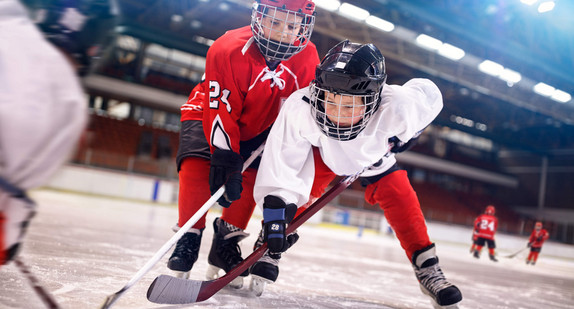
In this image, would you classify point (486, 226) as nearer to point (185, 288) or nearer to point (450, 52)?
point (450, 52)

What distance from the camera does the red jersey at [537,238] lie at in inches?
238

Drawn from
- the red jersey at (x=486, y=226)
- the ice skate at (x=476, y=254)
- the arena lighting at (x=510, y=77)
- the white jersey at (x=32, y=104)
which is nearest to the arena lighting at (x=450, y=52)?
the arena lighting at (x=510, y=77)

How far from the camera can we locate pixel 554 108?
443 inches

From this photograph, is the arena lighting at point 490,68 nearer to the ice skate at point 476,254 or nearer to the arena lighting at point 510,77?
the arena lighting at point 510,77

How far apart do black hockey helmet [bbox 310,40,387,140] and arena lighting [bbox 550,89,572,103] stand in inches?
447

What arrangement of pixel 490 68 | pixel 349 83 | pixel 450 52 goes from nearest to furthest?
1. pixel 349 83
2. pixel 450 52
3. pixel 490 68

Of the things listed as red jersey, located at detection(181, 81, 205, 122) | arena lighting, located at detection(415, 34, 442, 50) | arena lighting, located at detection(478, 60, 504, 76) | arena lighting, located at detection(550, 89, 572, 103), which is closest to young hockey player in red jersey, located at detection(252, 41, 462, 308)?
red jersey, located at detection(181, 81, 205, 122)

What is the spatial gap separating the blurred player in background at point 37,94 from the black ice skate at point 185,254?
87 centimetres

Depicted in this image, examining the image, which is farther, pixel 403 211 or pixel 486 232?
pixel 486 232

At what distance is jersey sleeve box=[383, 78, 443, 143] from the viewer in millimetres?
1346

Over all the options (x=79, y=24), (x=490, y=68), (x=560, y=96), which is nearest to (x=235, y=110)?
(x=79, y=24)

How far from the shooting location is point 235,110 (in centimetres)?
150

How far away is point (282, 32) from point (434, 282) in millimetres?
1003

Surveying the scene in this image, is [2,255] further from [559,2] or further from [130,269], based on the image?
[559,2]
